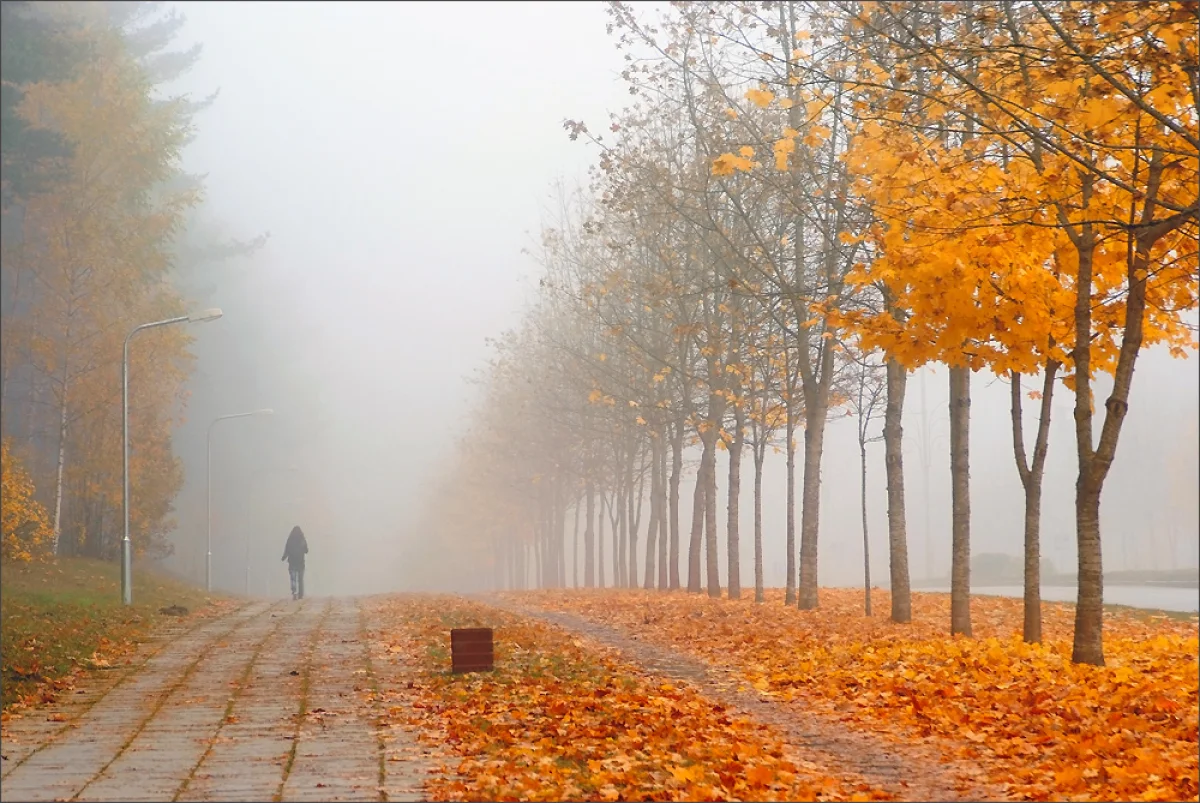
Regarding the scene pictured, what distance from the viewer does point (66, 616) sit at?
67.1ft

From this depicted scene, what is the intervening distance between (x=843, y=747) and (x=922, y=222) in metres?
5.41

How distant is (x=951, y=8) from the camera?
1053cm

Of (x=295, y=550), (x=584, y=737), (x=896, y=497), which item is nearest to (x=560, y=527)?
(x=295, y=550)

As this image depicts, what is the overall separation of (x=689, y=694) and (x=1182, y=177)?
263 inches

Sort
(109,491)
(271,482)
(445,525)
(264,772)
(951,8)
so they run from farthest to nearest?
(271,482)
(445,525)
(109,491)
(951,8)
(264,772)

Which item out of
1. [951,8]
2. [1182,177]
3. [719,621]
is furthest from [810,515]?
[951,8]

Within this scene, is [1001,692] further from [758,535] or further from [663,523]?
[663,523]

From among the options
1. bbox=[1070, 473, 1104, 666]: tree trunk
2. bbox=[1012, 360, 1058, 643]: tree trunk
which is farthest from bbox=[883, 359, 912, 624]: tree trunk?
bbox=[1070, 473, 1104, 666]: tree trunk

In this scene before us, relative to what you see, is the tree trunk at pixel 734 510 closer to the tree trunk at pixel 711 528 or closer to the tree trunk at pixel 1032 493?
the tree trunk at pixel 711 528

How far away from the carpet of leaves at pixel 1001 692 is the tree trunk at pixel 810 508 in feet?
8.16

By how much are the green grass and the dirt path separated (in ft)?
22.1

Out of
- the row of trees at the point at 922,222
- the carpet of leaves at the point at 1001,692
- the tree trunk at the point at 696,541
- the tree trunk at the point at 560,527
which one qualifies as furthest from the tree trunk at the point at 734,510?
the tree trunk at the point at 560,527

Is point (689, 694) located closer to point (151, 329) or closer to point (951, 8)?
point (951, 8)

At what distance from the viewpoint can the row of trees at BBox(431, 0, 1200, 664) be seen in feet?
36.9
